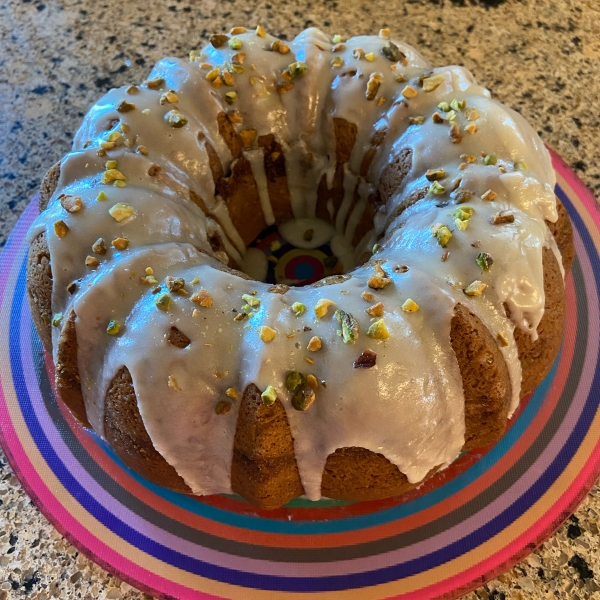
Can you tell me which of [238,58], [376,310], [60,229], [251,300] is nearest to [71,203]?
[60,229]

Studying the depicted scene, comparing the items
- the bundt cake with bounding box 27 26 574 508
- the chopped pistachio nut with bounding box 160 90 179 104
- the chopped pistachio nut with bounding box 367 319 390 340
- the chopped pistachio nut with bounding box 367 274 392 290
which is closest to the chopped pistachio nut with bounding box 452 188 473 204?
the bundt cake with bounding box 27 26 574 508

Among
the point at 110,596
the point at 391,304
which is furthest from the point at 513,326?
the point at 110,596

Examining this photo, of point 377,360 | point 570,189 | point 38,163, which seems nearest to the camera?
point 377,360

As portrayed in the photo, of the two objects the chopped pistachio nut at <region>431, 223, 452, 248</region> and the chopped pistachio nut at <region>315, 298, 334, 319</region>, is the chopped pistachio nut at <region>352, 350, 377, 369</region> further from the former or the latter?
the chopped pistachio nut at <region>431, 223, 452, 248</region>

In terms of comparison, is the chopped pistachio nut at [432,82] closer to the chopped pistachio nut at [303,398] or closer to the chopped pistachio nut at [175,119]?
the chopped pistachio nut at [175,119]

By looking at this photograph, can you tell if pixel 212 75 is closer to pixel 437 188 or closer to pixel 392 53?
pixel 392 53

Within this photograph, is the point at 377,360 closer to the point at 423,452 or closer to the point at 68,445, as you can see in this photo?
the point at 423,452

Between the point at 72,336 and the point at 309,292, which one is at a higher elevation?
the point at 309,292
